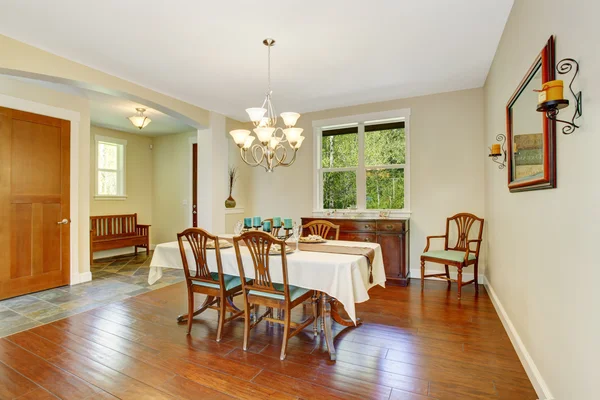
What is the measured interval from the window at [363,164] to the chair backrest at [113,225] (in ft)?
13.3

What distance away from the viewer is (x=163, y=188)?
722 centimetres

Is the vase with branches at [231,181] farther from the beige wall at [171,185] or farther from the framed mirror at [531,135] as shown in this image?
the framed mirror at [531,135]

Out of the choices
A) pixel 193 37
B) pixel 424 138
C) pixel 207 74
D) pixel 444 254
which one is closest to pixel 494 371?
pixel 444 254

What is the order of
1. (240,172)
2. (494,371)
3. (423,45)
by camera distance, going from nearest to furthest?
1. (494,371)
2. (423,45)
3. (240,172)

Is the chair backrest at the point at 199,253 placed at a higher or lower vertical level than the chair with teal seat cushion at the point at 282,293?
higher

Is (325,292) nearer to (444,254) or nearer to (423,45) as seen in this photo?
(444,254)

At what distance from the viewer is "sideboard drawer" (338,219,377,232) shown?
14.6ft

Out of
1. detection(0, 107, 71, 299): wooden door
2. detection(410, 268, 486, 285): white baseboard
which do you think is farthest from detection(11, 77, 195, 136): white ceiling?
detection(410, 268, 486, 285): white baseboard

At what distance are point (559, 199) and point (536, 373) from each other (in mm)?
1128

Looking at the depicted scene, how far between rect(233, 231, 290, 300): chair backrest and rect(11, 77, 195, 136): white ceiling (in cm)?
332

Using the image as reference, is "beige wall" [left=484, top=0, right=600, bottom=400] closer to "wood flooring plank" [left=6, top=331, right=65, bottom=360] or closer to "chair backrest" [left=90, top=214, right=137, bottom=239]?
"wood flooring plank" [left=6, top=331, right=65, bottom=360]

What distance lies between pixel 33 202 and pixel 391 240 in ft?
15.2

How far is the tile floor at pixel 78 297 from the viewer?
10.3 ft

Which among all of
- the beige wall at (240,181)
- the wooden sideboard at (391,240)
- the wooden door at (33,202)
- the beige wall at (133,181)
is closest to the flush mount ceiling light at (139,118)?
the wooden door at (33,202)
